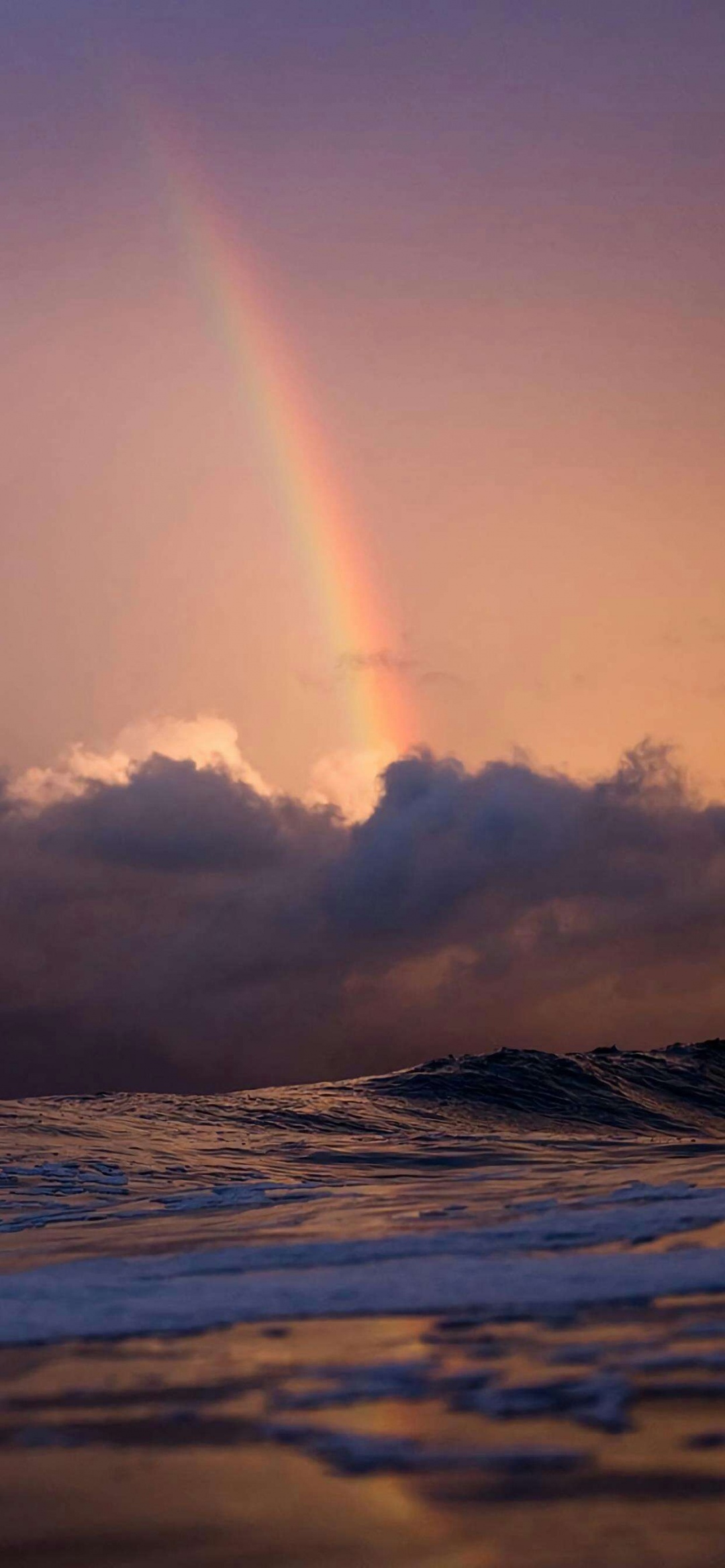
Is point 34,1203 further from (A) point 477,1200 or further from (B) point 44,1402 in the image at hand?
(B) point 44,1402

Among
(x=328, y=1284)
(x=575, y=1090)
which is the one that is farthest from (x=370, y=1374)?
(x=575, y=1090)

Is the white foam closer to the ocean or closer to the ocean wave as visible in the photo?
the ocean

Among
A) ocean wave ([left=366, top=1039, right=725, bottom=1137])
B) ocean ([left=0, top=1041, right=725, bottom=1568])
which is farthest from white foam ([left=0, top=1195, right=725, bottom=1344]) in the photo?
ocean wave ([left=366, top=1039, right=725, bottom=1137])

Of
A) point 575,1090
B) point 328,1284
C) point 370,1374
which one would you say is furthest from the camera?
point 575,1090

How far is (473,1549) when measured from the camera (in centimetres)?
266

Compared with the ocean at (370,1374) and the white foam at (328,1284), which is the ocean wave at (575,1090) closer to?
the ocean at (370,1374)

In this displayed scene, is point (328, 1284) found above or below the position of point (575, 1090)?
below

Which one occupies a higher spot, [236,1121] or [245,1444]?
[236,1121]

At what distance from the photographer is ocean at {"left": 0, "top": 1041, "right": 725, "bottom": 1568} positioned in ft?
9.21

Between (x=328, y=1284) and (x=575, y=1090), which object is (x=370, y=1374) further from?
(x=575, y=1090)

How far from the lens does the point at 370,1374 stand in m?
4.16

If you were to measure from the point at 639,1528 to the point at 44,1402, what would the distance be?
7.14 ft

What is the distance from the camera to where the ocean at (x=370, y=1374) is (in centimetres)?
281

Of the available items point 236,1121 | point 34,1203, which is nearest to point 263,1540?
point 34,1203
